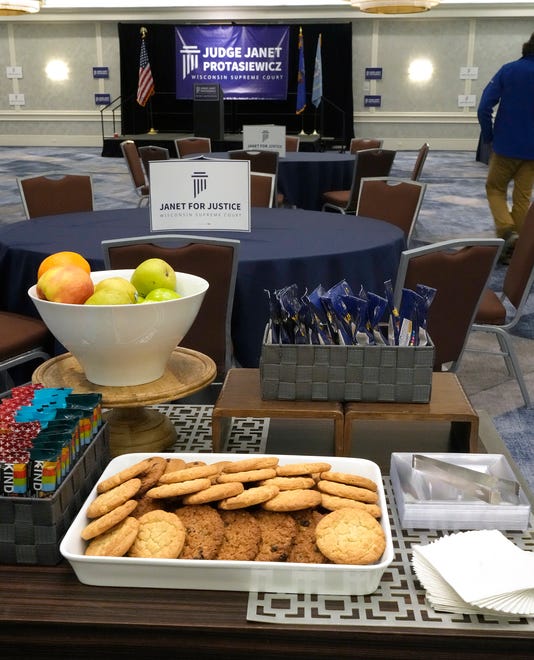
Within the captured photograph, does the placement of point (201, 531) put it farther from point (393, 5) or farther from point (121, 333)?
point (393, 5)

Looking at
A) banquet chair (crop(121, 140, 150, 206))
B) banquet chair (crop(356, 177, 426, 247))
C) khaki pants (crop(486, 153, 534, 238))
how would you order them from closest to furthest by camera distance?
banquet chair (crop(356, 177, 426, 247))
khaki pants (crop(486, 153, 534, 238))
banquet chair (crop(121, 140, 150, 206))

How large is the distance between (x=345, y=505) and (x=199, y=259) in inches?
66.8

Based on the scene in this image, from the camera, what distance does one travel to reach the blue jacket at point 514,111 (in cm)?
589

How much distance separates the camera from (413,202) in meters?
4.39

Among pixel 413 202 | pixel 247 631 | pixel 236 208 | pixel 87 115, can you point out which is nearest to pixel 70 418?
pixel 247 631

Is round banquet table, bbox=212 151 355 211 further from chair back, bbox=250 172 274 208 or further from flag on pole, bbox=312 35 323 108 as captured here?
flag on pole, bbox=312 35 323 108

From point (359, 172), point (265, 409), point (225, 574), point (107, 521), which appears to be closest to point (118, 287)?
point (265, 409)

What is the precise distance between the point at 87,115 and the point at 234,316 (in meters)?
15.9

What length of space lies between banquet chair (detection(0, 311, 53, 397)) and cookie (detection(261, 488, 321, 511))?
2025 mm

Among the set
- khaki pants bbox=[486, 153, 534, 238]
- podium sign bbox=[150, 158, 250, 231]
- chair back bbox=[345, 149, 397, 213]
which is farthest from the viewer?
khaki pants bbox=[486, 153, 534, 238]

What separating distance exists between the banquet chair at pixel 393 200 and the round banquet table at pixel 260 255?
2.93 feet

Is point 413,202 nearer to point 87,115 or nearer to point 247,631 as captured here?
point 247,631

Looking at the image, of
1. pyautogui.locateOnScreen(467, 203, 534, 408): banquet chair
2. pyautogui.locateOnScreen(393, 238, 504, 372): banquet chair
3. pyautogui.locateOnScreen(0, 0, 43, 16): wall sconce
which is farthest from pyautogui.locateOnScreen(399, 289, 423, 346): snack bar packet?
pyautogui.locateOnScreen(0, 0, 43, 16): wall sconce

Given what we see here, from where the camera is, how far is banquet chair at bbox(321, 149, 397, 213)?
6.02 meters
